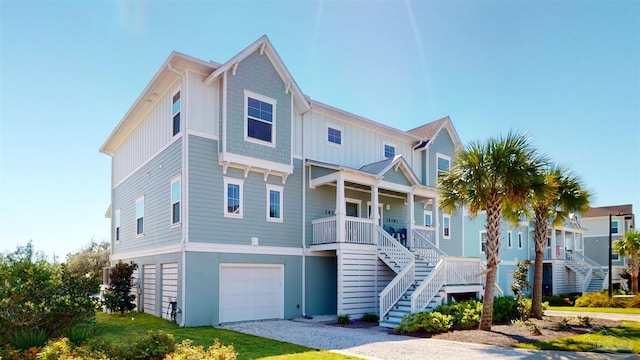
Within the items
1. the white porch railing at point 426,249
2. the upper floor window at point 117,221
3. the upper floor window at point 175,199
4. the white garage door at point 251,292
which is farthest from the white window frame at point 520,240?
the upper floor window at point 117,221

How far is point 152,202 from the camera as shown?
1959 cm

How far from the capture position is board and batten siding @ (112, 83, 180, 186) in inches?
723

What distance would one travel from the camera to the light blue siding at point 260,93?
17016 mm

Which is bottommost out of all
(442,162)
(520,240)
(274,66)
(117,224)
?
(520,240)

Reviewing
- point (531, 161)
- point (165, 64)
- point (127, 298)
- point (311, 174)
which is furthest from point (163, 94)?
point (531, 161)

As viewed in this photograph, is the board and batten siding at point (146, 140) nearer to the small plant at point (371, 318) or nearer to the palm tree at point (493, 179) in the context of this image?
the small plant at point (371, 318)

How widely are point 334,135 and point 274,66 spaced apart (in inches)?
179

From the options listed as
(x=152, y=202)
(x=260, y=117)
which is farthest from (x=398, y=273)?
(x=152, y=202)

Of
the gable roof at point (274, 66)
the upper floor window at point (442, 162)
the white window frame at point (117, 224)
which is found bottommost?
the white window frame at point (117, 224)

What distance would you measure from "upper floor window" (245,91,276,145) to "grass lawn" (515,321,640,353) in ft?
37.5

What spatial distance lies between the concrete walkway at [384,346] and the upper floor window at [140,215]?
821 cm

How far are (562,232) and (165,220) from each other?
116ft

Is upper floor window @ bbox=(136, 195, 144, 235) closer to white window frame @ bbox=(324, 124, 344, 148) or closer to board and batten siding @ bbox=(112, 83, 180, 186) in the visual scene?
board and batten siding @ bbox=(112, 83, 180, 186)

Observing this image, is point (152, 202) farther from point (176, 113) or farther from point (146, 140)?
point (176, 113)
